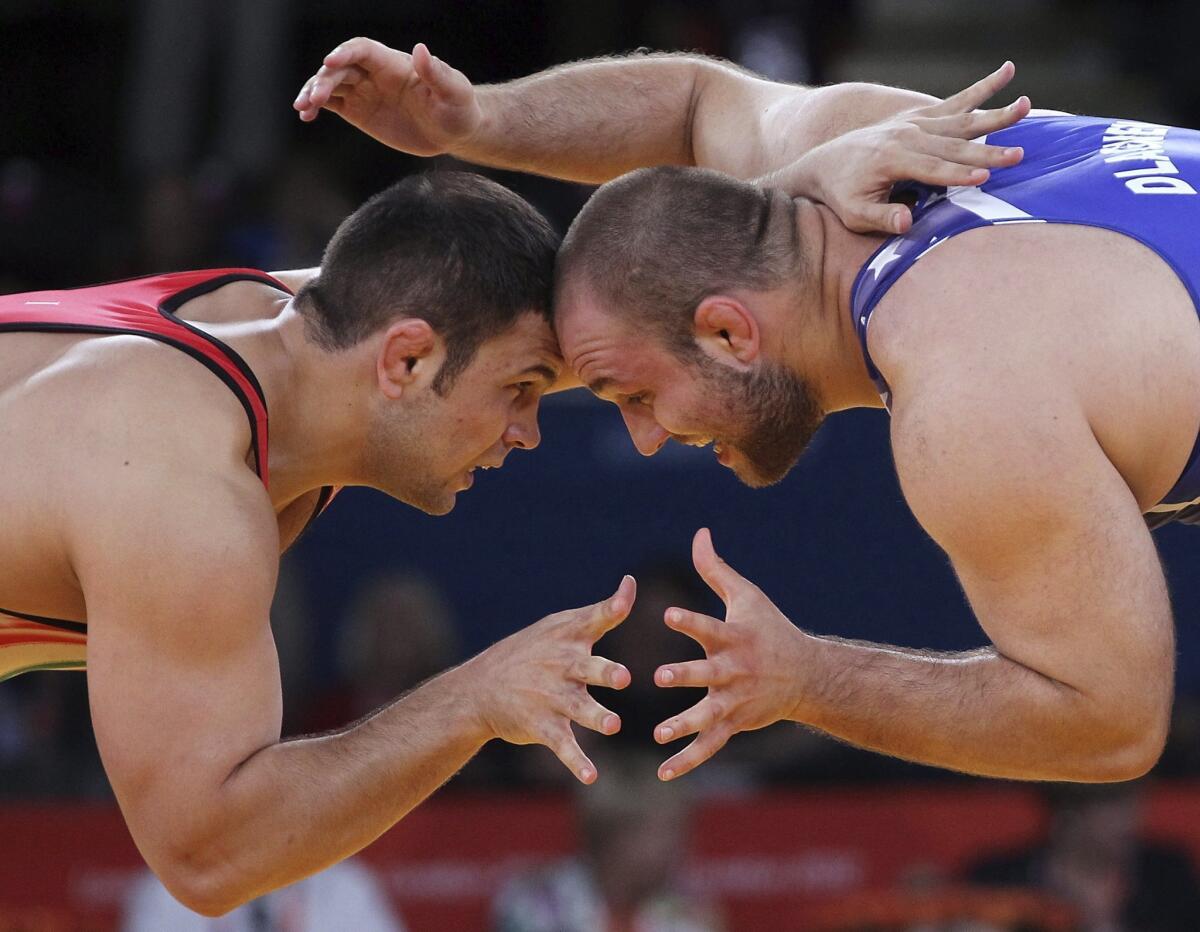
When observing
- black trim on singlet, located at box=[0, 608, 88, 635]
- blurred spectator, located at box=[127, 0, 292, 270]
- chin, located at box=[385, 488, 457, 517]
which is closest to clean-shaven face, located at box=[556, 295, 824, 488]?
chin, located at box=[385, 488, 457, 517]

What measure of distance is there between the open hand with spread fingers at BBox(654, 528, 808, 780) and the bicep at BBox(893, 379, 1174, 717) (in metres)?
0.32

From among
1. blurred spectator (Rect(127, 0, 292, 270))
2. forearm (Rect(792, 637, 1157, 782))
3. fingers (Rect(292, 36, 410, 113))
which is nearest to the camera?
forearm (Rect(792, 637, 1157, 782))

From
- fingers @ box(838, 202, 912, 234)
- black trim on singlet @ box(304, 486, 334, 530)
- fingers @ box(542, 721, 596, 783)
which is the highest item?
fingers @ box(838, 202, 912, 234)

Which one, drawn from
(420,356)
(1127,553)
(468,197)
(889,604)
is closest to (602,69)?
(468,197)

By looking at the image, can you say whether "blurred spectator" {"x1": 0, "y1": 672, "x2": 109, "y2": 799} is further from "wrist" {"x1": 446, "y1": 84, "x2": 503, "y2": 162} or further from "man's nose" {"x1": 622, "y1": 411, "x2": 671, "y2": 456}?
"man's nose" {"x1": 622, "y1": 411, "x2": 671, "y2": 456}

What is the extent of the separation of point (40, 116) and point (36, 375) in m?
6.64

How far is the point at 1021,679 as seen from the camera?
2.98m

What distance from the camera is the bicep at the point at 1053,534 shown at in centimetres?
288

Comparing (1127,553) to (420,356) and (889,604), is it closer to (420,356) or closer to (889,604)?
(420,356)

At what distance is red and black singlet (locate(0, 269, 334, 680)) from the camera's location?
10.7 feet

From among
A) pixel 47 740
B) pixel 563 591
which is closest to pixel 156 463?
pixel 47 740

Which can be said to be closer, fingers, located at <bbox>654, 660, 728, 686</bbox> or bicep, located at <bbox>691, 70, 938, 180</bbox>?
fingers, located at <bbox>654, 660, 728, 686</bbox>

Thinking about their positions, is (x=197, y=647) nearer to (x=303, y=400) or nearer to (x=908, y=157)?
(x=303, y=400)

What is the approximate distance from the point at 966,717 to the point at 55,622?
1.56m
